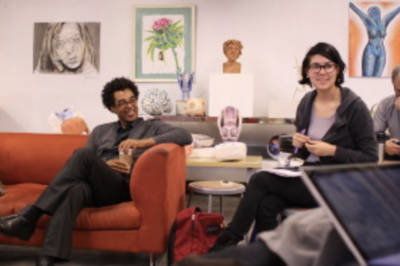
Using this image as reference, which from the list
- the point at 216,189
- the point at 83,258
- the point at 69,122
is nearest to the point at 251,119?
the point at 216,189

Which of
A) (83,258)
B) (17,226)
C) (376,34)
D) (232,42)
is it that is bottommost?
(83,258)

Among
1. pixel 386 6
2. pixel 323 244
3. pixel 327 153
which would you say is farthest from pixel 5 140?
pixel 386 6

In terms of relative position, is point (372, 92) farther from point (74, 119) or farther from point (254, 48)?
point (74, 119)

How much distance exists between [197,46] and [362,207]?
4.30 m

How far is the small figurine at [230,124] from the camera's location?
386cm

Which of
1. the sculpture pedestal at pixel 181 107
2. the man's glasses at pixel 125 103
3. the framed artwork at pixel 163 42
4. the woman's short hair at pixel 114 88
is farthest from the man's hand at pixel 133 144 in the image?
the framed artwork at pixel 163 42

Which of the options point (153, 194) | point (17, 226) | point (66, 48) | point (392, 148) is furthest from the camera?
point (66, 48)

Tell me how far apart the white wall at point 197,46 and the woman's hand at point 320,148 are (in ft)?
9.01

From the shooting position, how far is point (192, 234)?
99.3 inches

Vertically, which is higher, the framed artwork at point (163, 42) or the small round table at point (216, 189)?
the framed artwork at point (163, 42)

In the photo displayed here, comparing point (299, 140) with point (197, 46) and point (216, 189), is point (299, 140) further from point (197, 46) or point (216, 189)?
point (197, 46)

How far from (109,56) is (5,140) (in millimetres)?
2064

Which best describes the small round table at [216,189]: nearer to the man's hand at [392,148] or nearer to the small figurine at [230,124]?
the small figurine at [230,124]

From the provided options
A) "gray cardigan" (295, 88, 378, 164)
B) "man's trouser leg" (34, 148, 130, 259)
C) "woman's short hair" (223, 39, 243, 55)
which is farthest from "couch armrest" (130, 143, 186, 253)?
"woman's short hair" (223, 39, 243, 55)
